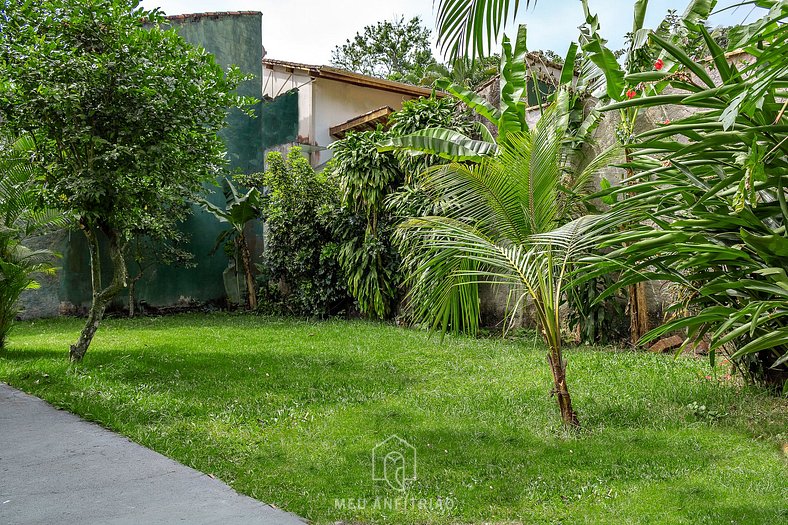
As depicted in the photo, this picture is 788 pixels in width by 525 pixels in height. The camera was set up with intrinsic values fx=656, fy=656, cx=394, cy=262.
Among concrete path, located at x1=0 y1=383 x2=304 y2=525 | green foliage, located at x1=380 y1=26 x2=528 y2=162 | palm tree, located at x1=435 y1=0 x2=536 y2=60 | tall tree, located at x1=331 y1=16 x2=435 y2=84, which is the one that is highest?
tall tree, located at x1=331 y1=16 x2=435 y2=84

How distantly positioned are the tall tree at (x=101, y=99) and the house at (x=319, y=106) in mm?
8129

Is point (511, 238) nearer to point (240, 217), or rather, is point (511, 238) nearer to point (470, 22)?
point (470, 22)

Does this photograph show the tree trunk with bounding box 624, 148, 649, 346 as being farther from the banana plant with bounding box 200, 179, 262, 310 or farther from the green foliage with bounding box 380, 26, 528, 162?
the banana plant with bounding box 200, 179, 262, 310

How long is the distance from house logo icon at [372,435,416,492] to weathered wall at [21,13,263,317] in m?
11.2

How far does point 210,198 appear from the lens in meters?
16.0

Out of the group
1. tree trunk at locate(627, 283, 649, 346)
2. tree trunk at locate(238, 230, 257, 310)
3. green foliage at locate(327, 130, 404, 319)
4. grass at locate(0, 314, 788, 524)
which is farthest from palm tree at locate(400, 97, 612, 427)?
tree trunk at locate(238, 230, 257, 310)

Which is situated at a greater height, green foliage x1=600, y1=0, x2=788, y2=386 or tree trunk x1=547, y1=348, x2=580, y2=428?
green foliage x1=600, y1=0, x2=788, y2=386

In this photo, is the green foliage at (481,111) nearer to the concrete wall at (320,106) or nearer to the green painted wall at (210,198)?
the concrete wall at (320,106)

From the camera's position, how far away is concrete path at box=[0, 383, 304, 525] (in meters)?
3.45

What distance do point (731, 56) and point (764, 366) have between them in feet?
12.8

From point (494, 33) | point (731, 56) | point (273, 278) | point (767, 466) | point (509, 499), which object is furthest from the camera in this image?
point (273, 278)

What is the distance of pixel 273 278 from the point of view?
565 inches

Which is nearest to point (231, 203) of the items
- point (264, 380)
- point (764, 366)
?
point (264, 380)

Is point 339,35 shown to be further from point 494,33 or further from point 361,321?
point 494,33
